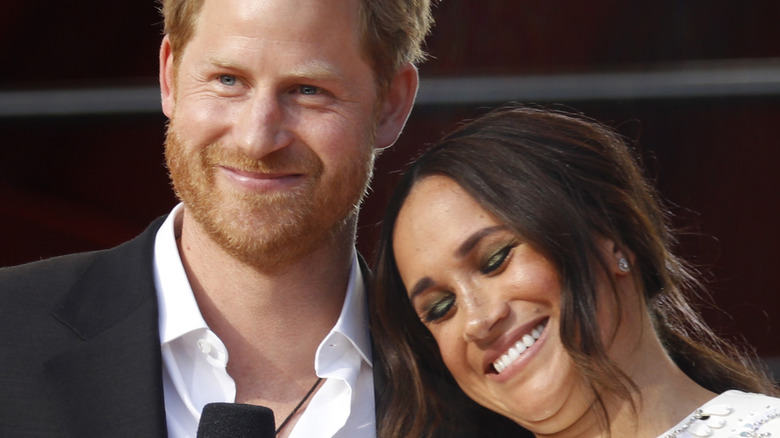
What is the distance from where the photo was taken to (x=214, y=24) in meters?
2.09

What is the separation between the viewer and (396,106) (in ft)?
7.60

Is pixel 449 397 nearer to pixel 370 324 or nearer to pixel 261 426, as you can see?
pixel 370 324

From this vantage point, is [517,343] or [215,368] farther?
[215,368]

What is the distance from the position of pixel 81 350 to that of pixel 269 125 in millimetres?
480

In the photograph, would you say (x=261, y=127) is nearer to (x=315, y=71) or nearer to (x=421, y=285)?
(x=315, y=71)

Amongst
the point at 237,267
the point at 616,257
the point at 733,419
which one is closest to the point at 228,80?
the point at 237,267

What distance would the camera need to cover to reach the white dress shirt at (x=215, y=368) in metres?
2.04

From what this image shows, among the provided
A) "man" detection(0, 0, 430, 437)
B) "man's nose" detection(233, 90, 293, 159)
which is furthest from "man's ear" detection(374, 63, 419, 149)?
"man's nose" detection(233, 90, 293, 159)

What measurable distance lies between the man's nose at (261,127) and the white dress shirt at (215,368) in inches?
11.6

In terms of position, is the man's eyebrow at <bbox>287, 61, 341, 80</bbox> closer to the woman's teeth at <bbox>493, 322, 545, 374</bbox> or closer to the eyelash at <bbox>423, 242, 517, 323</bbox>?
the eyelash at <bbox>423, 242, 517, 323</bbox>

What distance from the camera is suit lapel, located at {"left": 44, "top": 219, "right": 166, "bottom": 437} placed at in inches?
73.9

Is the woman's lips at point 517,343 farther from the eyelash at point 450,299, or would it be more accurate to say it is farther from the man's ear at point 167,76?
the man's ear at point 167,76

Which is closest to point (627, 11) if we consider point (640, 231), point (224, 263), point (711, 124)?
point (711, 124)

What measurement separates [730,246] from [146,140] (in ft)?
5.23
